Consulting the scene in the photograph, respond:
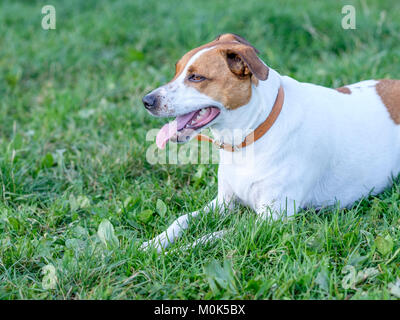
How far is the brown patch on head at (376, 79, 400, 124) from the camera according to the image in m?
3.11

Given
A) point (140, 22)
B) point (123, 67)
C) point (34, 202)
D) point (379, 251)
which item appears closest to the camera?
point (379, 251)

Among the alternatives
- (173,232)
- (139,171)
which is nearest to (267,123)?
(173,232)

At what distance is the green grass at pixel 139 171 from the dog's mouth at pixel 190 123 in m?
0.53

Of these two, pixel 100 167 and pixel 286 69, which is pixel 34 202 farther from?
pixel 286 69

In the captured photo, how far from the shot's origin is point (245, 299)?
231cm

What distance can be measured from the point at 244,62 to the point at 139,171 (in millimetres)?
1398

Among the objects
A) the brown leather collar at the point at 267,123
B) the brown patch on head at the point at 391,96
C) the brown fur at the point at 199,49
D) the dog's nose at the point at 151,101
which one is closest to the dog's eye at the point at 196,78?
the brown fur at the point at 199,49

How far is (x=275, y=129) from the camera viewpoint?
2781mm

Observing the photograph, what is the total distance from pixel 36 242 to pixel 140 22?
3942 millimetres

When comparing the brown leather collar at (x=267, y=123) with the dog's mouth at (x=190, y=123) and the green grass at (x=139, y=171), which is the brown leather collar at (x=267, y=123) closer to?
the dog's mouth at (x=190, y=123)

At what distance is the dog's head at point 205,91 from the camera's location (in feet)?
8.75

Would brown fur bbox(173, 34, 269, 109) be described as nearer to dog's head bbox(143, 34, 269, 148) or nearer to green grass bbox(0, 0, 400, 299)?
dog's head bbox(143, 34, 269, 148)

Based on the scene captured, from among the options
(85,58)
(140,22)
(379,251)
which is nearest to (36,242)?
(379,251)

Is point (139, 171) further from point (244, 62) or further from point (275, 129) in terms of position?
point (244, 62)
